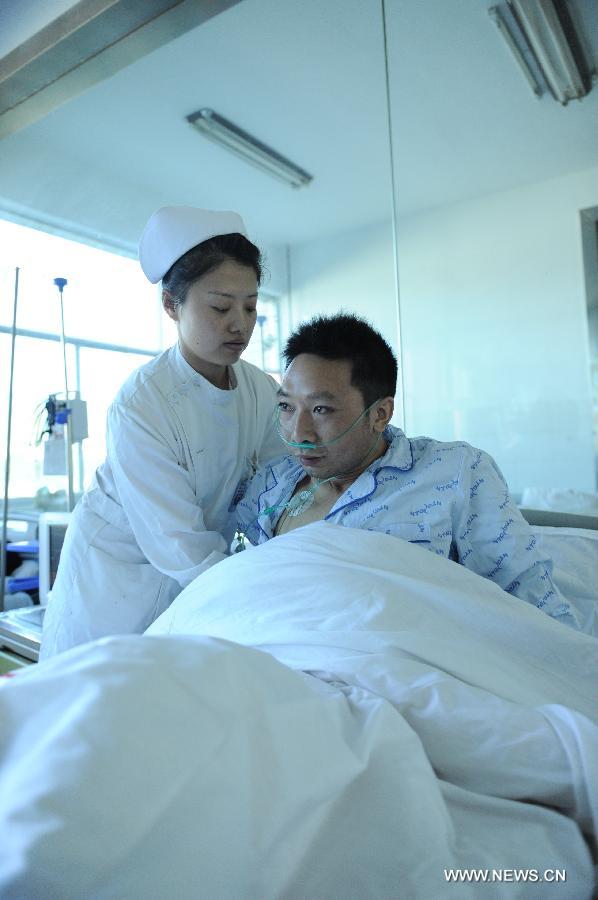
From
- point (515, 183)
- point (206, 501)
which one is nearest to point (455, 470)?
point (206, 501)

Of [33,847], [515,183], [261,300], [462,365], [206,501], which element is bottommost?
[33,847]

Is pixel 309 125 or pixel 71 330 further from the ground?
pixel 309 125

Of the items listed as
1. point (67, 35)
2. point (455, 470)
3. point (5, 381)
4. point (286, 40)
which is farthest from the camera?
point (5, 381)

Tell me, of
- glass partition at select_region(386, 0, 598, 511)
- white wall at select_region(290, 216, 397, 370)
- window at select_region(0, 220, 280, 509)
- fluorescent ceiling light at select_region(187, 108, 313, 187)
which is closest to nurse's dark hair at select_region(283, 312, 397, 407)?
white wall at select_region(290, 216, 397, 370)

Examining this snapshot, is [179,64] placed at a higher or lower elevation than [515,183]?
higher

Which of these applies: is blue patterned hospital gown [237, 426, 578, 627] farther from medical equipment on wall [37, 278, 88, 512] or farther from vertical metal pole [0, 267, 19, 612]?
vertical metal pole [0, 267, 19, 612]

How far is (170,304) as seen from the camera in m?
1.51

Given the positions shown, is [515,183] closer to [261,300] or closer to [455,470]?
[261,300]

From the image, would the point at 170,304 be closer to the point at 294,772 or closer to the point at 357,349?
the point at 357,349

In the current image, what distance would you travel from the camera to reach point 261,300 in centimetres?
271

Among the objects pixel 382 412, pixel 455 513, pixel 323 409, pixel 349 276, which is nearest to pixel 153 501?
pixel 323 409

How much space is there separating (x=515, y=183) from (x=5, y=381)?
2.55 meters

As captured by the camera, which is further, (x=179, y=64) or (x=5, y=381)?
(x=5, y=381)

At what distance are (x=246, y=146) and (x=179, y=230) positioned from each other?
4.76 ft
